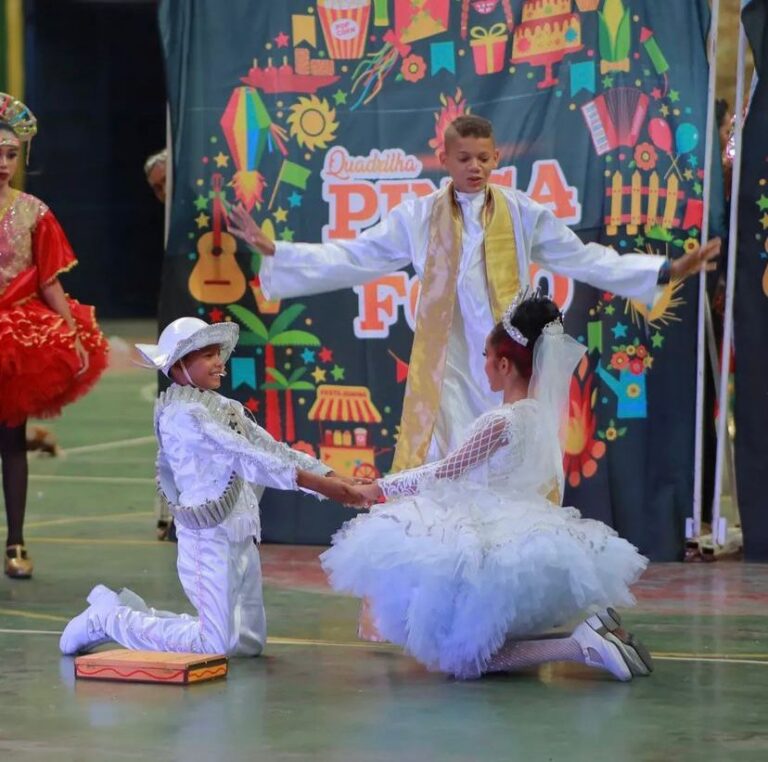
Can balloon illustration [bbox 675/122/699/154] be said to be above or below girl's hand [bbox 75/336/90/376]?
above

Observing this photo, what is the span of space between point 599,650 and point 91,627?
1521mm

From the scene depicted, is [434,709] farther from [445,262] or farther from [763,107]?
[763,107]

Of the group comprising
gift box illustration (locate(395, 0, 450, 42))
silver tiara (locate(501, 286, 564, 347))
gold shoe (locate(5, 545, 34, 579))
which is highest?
gift box illustration (locate(395, 0, 450, 42))

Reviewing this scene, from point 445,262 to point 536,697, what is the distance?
65.2 inches

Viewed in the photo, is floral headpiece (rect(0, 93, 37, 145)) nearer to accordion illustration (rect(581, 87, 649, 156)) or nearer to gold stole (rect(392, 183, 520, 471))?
gold stole (rect(392, 183, 520, 471))

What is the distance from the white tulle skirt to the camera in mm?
4902

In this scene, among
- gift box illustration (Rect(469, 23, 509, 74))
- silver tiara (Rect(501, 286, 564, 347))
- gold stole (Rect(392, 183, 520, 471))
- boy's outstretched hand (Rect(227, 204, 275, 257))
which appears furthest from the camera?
gift box illustration (Rect(469, 23, 509, 74))

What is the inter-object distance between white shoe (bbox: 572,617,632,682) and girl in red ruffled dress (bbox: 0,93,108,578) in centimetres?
267

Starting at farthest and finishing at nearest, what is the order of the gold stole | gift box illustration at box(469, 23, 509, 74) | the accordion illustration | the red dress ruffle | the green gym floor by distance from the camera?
gift box illustration at box(469, 23, 509, 74) → the accordion illustration → the red dress ruffle → the gold stole → the green gym floor

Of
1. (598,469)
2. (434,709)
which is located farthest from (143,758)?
(598,469)

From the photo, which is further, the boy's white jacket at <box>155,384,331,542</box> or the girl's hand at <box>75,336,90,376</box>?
the girl's hand at <box>75,336,90,376</box>

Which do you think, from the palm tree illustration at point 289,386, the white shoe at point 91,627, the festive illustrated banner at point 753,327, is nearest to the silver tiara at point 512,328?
the white shoe at point 91,627

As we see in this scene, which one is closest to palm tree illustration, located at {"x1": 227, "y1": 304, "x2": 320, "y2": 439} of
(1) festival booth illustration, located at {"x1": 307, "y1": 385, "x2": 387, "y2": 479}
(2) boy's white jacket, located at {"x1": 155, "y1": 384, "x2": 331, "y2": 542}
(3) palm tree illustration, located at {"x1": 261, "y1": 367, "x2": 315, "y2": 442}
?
(3) palm tree illustration, located at {"x1": 261, "y1": 367, "x2": 315, "y2": 442}

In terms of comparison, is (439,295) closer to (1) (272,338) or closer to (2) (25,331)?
(2) (25,331)
